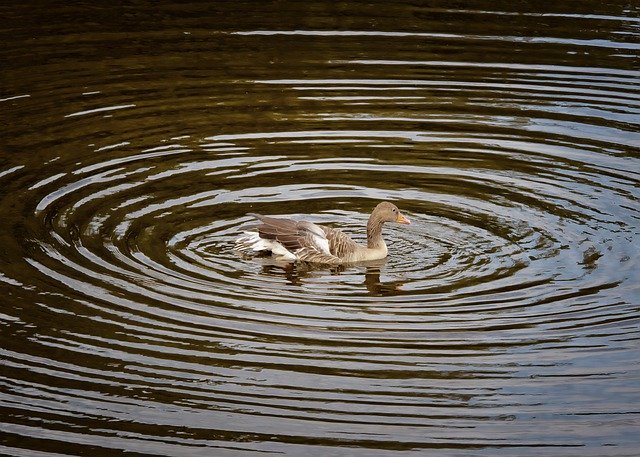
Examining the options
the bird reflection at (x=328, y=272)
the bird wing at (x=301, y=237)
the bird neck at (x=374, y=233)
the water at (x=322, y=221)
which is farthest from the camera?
the bird neck at (x=374, y=233)

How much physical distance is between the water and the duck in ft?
0.57

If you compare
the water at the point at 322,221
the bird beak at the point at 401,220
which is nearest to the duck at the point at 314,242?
the bird beak at the point at 401,220

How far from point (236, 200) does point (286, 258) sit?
1645 mm

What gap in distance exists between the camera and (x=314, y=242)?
49.0ft

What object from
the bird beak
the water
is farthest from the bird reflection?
the bird beak

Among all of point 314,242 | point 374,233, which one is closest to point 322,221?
point 374,233

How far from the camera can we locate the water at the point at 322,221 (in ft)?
36.1

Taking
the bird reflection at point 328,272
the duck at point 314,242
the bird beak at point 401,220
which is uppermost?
the bird beak at point 401,220

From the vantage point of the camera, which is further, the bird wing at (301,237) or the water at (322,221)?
the bird wing at (301,237)

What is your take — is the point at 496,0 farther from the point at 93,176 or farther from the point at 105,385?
Result: the point at 105,385

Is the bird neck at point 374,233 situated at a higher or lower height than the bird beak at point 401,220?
lower

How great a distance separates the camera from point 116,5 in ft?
81.6

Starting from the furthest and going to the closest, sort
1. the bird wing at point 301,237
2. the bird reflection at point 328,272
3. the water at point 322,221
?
the bird wing at point 301,237 < the bird reflection at point 328,272 < the water at point 322,221

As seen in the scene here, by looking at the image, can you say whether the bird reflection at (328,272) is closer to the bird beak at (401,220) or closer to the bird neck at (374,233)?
the bird neck at (374,233)
